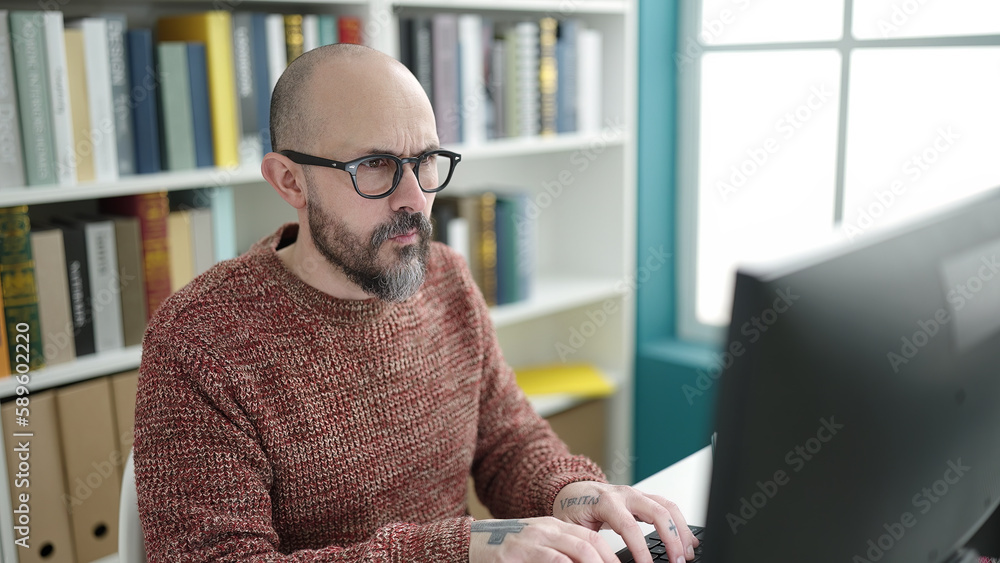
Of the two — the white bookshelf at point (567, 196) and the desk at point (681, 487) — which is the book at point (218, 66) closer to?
the white bookshelf at point (567, 196)

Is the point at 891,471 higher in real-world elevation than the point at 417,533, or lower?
higher

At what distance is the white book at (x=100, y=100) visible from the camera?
165 centimetres

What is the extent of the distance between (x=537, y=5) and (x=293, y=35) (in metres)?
0.71

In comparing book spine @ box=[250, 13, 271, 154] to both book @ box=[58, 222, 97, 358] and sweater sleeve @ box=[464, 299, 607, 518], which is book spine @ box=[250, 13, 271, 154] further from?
sweater sleeve @ box=[464, 299, 607, 518]

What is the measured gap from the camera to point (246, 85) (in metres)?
1.85

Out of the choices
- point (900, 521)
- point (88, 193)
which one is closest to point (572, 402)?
point (88, 193)

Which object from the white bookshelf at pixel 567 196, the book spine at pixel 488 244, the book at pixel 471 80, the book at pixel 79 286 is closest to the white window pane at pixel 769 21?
the white bookshelf at pixel 567 196

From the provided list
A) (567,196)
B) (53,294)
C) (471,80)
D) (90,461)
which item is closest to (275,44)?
(471,80)

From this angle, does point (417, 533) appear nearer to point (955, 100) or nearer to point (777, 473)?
point (777, 473)

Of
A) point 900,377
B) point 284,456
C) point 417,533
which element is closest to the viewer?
point 900,377

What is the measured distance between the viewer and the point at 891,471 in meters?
0.70

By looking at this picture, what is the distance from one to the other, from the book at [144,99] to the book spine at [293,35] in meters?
0.28

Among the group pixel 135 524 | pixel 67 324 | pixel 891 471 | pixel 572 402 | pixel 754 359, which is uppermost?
pixel 754 359

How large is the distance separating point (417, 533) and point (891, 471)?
0.54 metres
